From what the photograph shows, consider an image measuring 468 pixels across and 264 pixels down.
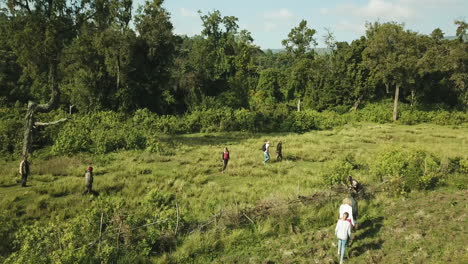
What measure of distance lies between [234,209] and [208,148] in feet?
50.4

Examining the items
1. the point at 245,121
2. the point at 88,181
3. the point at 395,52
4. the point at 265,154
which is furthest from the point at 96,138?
the point at 395,52

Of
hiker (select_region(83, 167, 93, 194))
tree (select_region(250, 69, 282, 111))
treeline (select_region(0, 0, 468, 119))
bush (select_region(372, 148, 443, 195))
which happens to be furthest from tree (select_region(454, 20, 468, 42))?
hiker (select_region(83, 167, 93, 194))

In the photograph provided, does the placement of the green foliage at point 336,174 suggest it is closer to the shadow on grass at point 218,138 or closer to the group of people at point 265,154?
the group of people at point 265,154

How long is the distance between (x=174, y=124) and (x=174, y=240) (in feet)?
82.2

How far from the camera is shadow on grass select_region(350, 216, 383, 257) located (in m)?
9.52

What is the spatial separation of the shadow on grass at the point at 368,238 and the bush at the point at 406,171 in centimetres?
287

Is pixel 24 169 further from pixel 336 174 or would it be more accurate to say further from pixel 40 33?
pixel 336 174

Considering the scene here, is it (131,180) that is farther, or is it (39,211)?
(131,180)

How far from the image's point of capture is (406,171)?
1453 cm

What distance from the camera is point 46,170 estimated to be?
1828cm

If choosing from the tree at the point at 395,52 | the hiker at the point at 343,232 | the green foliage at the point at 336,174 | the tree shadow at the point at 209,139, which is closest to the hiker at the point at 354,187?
the green foliage at the point at 336,174

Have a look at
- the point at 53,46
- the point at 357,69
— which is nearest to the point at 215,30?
the point at 357,69

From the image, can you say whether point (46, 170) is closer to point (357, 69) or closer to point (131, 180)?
point (131, 180)

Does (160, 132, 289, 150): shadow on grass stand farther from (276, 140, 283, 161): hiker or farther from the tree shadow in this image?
(276, 140, 283, 161): hiker
